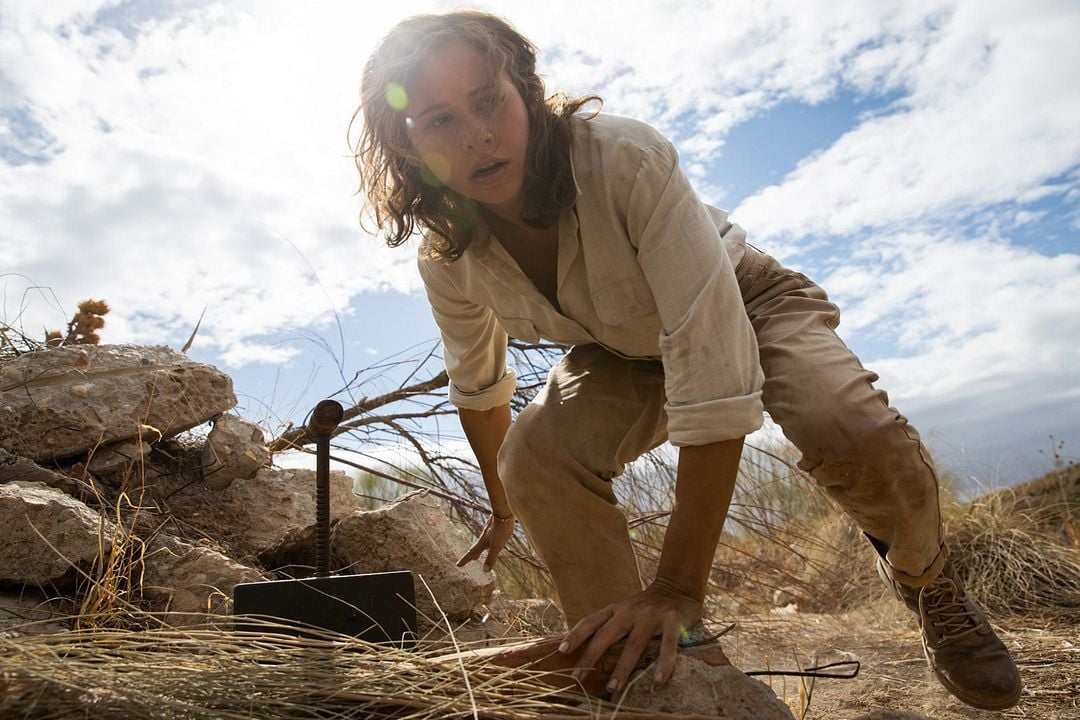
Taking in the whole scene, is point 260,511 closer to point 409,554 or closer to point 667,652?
point 409,554

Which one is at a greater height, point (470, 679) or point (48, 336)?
point (48, 336)

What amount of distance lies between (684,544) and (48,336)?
288cm

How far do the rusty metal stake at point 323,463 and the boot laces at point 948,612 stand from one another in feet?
4.95

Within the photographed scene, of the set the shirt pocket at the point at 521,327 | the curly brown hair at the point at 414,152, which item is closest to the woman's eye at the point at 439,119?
the curly brown hair at the point at 414,152

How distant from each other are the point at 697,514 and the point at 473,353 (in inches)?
42.4

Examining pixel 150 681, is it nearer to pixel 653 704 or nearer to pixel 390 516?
pixel 653 704

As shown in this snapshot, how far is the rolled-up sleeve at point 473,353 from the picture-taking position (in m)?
2.34

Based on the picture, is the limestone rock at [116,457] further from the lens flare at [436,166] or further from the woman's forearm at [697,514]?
the woman's forearm at [697,514]

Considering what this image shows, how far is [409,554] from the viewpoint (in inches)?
103

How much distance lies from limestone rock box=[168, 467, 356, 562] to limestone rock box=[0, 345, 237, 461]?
10.6 inches

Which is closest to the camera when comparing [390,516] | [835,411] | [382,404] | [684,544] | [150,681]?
[150,681]

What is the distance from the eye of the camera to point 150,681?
110cm

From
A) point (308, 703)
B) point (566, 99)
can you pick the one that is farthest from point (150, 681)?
point (566, 99)

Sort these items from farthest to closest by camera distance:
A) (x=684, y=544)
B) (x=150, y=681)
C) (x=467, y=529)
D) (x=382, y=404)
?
1. (x=382, y=404)
2. (x=467, y=529)
3. (x=684, y=544)
4. (x=150, y=681)
